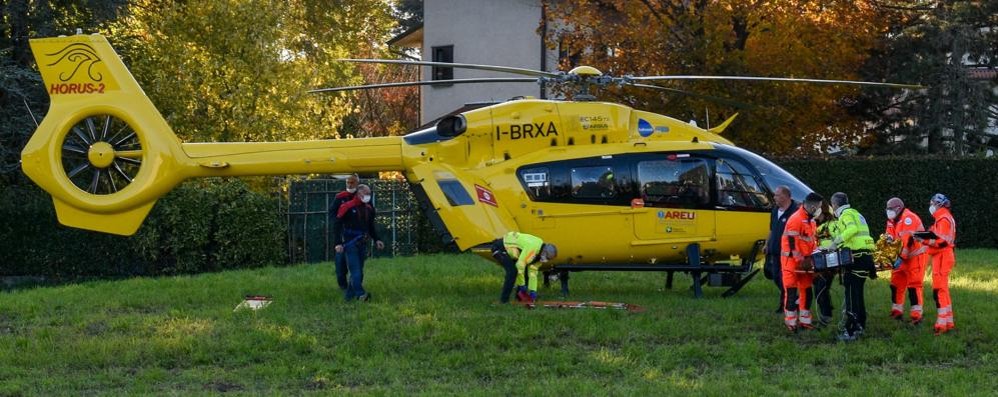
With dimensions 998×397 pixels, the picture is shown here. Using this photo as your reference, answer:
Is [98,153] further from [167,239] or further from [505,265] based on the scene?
[167,239]

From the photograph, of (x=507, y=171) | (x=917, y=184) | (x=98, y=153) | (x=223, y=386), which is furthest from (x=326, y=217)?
(x=223, y=386)

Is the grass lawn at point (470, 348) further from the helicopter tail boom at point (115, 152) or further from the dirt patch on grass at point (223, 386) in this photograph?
the helicopter tail boom at point (115, 152)

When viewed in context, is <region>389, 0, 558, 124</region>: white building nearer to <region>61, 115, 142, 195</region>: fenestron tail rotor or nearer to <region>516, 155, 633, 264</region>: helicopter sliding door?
<region>516, 155, 633, 264</region>: helicopter sliding door

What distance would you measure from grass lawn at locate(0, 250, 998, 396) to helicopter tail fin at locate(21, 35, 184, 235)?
1416 millimetres

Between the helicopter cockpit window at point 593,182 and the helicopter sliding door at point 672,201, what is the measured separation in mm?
406

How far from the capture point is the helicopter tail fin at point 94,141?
49.2 feet

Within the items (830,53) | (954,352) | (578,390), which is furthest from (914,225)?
(830,53)

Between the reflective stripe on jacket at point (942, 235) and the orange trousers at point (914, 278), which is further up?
the reflective stripe on jacket at point (942, 235)

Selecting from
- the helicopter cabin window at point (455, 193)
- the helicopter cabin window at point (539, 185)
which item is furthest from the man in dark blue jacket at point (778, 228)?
the helicopter cabin window at point (455, 193)

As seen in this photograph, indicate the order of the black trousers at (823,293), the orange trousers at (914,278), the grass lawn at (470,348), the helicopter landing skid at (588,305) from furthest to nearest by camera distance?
the helicopter landing skid at (588,305)
the orange trousers at (914,278)
the black trousers at (823,293)
the grass lawn at (470,348)

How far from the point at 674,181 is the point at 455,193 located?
320 centimetres

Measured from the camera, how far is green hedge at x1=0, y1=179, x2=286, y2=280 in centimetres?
2359

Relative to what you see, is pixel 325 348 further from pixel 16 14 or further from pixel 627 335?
pixel 16 14

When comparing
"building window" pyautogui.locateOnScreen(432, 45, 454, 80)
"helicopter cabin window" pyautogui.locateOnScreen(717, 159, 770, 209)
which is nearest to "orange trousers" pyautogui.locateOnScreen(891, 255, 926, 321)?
"helicopter cabin window" pyautogui.locateOnScreen(717, 159, 770, 209)
